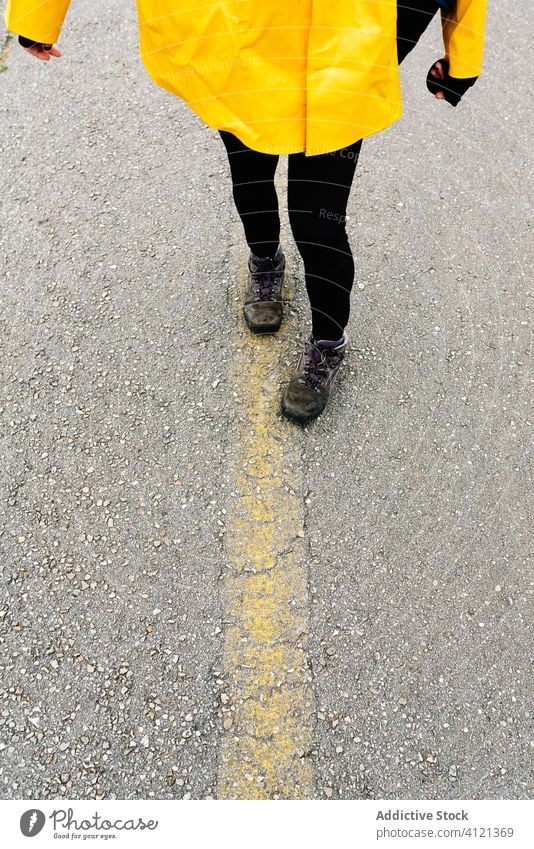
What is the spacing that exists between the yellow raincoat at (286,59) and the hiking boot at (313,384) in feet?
2.38

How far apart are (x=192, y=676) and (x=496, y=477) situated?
1.01 m

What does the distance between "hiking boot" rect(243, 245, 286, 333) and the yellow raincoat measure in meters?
0.80

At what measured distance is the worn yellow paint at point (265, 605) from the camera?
1493mm

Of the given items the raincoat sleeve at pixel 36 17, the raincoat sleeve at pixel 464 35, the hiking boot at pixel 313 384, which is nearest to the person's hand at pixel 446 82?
the raincoat sleeve at pixel 464 35

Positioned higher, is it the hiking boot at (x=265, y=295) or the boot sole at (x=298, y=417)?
the hiking boot at (x=265, y=295)

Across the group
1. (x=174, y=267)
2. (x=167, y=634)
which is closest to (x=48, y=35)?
(x=174, y=267)

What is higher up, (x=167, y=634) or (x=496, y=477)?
(x=496, y=477)

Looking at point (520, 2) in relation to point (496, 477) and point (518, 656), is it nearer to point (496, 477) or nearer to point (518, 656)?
point (496, 477)

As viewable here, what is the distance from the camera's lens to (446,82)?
149cm

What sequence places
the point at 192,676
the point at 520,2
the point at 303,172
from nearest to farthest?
the point at 303,172, the point at 192,676, the point at 520,2

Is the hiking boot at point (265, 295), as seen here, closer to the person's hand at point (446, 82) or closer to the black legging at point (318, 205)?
the black legging at point (318, 205)

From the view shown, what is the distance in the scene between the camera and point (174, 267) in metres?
2.38

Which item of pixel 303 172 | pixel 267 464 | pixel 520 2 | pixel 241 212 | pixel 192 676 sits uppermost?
pixel 520 2

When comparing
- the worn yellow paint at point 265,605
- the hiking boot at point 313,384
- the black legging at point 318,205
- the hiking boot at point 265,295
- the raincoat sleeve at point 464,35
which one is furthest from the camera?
the hiking boot at point 265,295
